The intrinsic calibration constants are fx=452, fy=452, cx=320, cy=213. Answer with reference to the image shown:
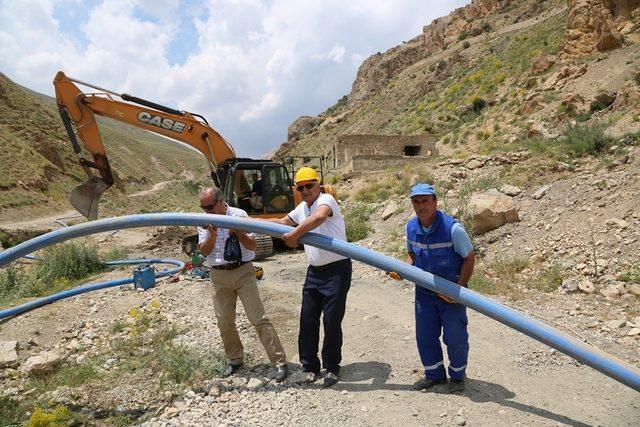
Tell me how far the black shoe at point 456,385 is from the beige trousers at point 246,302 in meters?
1.46

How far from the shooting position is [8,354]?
4969 mm

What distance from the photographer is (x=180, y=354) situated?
15.0 feet

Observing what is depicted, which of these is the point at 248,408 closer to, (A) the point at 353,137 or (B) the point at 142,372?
(B) the point at 142,372

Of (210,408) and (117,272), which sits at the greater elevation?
(117,272)

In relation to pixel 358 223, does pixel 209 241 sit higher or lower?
higher

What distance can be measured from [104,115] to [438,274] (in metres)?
9.30

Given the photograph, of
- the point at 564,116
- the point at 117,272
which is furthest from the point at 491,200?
the point at 564,116

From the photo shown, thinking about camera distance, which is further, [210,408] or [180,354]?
[180,354]

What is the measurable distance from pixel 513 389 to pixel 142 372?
11.5ft

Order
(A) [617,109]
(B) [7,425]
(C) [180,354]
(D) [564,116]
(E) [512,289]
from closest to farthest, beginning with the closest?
(B) [7,425], (C) [180,354], (E) [512,289], (A) [617,109], (D) [564,116]

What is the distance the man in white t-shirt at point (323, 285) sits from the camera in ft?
12.7

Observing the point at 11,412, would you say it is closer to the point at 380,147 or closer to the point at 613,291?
the point at 613,291

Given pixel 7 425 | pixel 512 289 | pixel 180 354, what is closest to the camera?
pixel 7 425

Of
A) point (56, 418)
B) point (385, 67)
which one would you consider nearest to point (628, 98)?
point (56, 418)
